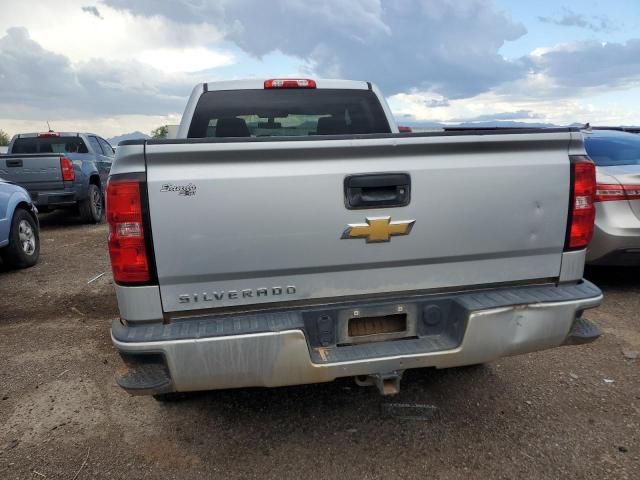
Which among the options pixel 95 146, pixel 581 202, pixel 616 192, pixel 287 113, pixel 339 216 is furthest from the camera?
pixel 95 146

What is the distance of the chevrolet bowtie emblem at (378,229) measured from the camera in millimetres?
2303

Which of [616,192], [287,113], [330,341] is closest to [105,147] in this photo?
[287,113]

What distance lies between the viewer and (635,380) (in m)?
3.37

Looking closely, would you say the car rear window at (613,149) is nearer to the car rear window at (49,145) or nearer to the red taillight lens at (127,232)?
the red taillight lens at (127,232)

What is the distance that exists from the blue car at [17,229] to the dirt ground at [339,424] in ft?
9.35

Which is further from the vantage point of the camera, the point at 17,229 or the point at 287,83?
the point at 17,229

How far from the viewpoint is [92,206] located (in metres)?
10.2

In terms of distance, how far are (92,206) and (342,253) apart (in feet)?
30.0

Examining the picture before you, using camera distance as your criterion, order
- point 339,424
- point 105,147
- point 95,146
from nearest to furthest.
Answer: point 339,424 → point 95,146 → point 105,147

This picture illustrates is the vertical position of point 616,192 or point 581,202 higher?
point 581,202

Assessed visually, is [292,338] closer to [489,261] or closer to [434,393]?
[489,261]

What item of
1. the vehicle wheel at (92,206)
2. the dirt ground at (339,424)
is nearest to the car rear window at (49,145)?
the vehicle wheel at (92,206)

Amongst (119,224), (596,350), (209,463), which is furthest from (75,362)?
(596,350)

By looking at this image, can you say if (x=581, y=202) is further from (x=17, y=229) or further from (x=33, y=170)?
(x=33, y=170)
